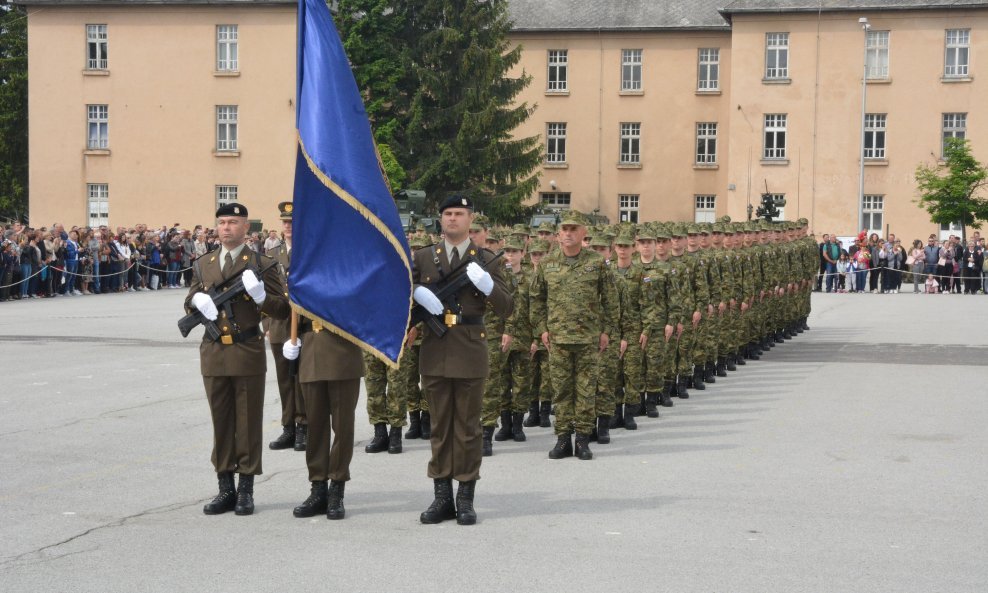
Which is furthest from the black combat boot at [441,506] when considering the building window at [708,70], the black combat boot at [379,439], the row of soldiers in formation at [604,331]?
the building window at [708,70]

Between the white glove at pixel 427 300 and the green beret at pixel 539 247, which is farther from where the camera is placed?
the green beret at pixel 539 247

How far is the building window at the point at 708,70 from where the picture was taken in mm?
60000

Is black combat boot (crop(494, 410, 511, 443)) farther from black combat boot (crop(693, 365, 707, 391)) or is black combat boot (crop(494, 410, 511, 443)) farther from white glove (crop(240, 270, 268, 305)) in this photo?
black combat boot (crop(693, 365, 707, 391))

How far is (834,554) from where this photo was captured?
7688mm

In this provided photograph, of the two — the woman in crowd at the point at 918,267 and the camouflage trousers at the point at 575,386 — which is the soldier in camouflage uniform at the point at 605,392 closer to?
the camouflage trousers at the point at 575,386

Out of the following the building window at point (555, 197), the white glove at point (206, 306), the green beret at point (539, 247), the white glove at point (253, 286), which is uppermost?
the building window at point (555, 197)

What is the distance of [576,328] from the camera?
1105cm

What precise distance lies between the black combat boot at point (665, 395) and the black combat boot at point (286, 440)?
468 cm

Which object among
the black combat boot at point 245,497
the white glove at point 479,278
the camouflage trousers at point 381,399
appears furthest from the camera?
the camouflage trousers at point 381,399

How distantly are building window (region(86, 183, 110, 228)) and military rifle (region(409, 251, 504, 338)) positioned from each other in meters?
49.0

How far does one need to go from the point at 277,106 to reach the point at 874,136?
80.5 ft

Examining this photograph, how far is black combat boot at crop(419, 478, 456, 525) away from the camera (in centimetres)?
842

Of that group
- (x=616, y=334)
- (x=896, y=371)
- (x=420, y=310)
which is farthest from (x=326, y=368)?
(x=896, y=371)

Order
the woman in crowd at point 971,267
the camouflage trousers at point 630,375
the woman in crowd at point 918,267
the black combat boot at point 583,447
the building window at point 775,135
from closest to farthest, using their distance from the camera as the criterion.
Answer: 1. the black combat boot at point 583,447
2. the camouflage trousers at point 630,375
3. the woman in crowd at point 971,267
4. the woman in crowd at point 918,267
5. the building window at point 775,135
